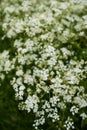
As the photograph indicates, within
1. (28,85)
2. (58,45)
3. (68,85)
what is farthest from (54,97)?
(58,45)

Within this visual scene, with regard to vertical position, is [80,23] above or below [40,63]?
above

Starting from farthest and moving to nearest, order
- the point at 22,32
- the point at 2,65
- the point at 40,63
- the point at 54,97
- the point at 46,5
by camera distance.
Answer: the point at 46,5, the point at 22,32, the point at 2,65, the point at 40,63, the point at 54,97

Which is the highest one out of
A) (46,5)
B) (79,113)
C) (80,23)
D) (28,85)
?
(46,5)

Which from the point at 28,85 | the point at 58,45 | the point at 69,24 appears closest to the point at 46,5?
the point at 69,24

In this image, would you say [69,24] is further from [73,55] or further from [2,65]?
[2,65]

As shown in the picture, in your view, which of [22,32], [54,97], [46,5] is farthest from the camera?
[46,5]

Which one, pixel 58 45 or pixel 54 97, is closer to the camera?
pixel 54 97
